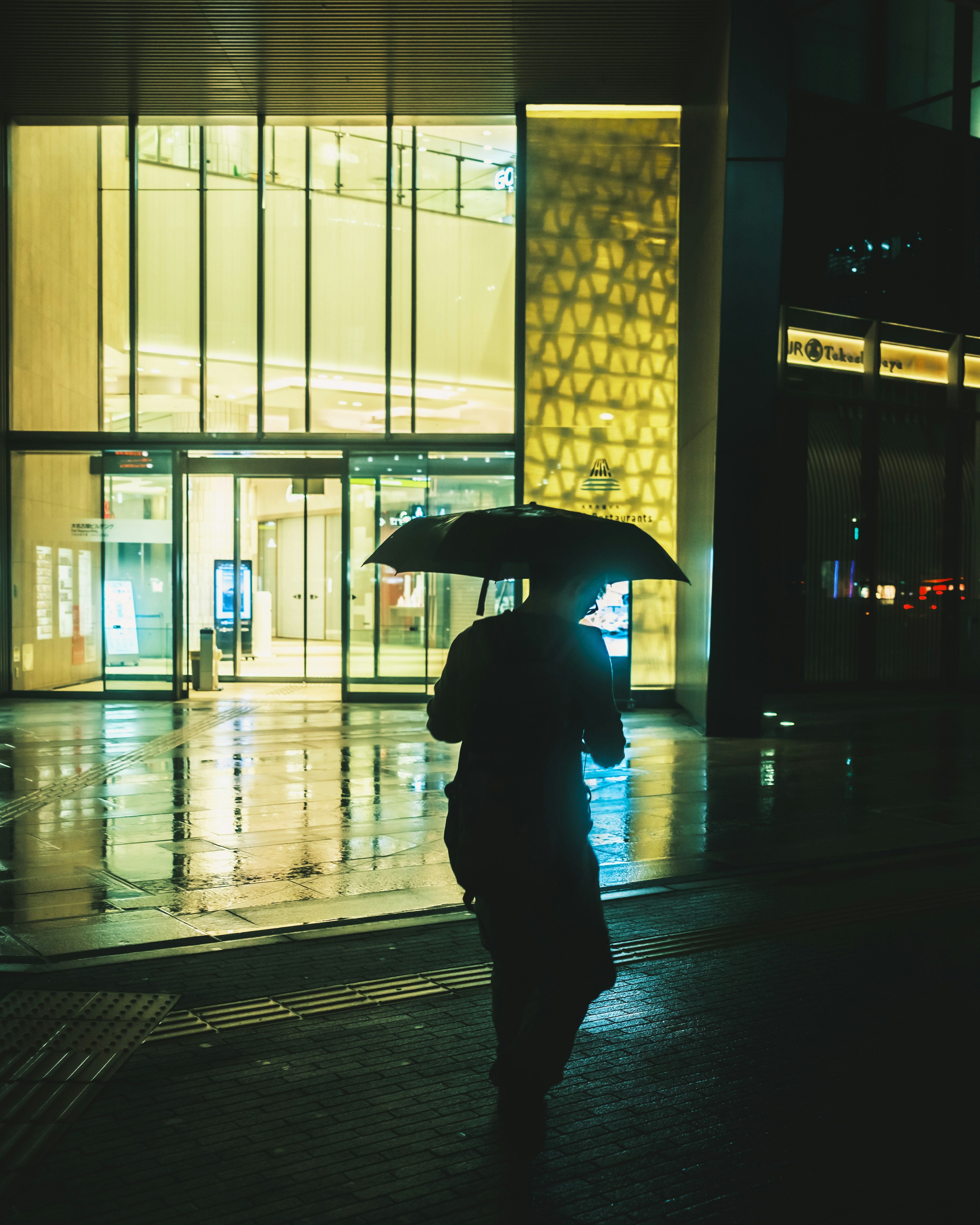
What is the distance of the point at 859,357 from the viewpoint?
16.8 m

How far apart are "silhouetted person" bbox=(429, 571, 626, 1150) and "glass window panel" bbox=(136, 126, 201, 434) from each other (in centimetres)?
1426

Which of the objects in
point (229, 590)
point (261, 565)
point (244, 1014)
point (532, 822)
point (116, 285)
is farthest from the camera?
point (261, 565)

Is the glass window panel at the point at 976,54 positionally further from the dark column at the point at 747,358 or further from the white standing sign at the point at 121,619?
the white standing sign at the point at 121,619

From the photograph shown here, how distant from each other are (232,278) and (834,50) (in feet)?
31.6

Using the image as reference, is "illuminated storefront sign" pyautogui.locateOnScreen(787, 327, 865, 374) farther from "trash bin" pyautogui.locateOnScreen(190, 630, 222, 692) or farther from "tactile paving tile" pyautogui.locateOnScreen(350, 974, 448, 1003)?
"tactile paving tile" pyautogui.locateOnScreen(350, 974, 448, 1003)

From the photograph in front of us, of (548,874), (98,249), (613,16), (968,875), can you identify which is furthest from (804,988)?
(98,249)

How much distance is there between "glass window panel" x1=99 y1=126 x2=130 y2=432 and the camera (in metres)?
16.7

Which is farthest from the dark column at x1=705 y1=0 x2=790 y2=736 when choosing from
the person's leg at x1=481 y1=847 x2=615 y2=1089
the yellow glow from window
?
the person's leg at x1=481 y1=847 x2=615 y2=1089

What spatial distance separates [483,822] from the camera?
3.38 meters

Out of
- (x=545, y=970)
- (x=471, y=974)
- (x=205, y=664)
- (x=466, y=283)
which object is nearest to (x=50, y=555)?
(x=205, y=664)

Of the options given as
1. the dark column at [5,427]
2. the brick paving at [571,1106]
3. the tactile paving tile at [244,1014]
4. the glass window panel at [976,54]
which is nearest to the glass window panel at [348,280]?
the dark column at [5,427]

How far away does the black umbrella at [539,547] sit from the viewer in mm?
3582

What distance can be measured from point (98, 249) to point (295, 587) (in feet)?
26.5

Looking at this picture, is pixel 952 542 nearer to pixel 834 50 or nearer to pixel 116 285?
pixel 834 50
